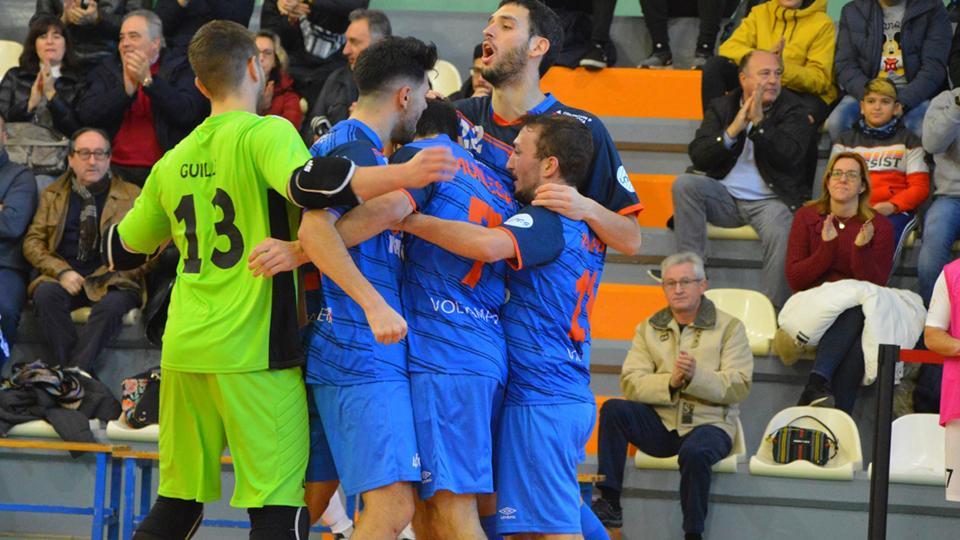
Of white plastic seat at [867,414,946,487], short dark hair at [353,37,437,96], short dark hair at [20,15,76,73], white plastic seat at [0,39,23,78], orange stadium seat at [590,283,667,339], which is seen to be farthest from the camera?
white plastic seat at [0,39,23,78]

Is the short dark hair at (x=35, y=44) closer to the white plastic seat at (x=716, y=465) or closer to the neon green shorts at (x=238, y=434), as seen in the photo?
the white plastic seat at (x=716, y=465)

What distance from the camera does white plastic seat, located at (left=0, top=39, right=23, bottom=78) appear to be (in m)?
10.4

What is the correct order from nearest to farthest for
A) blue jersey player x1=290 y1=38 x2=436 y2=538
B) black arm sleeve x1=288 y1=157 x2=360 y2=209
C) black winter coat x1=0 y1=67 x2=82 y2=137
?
black arm sleeve x1=288 y1=157 x2=360 y2=209 → blue jersey player x1=290 y1=38 x2=436 y2=538 → black winter coat x1=0 y1=67 x2=82 y2=137

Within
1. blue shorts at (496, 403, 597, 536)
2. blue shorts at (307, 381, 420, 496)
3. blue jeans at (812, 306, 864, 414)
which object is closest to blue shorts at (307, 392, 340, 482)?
blue shorts at (307, 381, 420, 496)

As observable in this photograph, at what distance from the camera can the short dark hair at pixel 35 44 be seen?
9.62 meters

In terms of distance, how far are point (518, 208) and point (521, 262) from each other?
42cm

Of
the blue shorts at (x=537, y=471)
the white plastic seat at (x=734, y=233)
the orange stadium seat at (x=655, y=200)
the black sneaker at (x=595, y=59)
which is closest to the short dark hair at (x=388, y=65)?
the blue shorts at (x=537, y=471)

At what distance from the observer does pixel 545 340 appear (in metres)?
4.52

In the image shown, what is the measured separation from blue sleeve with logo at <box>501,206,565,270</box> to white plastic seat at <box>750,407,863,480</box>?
10.5ft

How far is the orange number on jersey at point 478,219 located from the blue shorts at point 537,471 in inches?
17.4

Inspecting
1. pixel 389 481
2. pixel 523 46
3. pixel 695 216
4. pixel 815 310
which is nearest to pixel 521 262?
pixel 389 481

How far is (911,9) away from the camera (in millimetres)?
9344

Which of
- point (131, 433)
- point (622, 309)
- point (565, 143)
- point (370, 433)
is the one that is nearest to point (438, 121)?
point (565, 143)

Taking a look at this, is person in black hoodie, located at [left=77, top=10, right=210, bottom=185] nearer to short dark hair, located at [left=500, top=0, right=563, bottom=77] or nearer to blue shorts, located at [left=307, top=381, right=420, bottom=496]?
short dark hair, located at [left=500, top=0, right=563, bottom=77]
